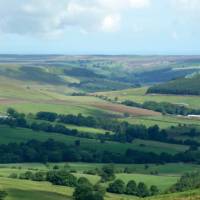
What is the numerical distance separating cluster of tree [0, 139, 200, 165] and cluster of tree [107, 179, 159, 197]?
3224 cm

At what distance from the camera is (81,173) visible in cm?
10806

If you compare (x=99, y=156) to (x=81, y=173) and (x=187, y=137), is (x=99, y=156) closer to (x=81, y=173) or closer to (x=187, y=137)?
(x=81, y=173)

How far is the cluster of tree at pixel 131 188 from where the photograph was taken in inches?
3613

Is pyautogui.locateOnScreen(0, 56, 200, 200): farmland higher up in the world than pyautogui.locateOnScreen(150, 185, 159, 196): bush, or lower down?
lower down

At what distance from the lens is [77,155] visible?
129 meters

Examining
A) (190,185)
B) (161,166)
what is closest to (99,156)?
(161,166)

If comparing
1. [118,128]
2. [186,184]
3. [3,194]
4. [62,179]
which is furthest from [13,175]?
[118,128]

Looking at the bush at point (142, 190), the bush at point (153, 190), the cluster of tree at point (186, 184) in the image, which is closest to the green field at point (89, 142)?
the bush at point (142, 190)

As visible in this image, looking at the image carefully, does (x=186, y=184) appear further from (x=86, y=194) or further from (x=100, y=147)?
(x=100, y=147)


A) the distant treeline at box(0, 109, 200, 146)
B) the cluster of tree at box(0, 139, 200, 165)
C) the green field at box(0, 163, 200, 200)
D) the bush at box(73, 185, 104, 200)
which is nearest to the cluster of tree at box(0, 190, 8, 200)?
the green field at box(0, 163, 200, 200)

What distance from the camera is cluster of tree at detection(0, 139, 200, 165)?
420 feet

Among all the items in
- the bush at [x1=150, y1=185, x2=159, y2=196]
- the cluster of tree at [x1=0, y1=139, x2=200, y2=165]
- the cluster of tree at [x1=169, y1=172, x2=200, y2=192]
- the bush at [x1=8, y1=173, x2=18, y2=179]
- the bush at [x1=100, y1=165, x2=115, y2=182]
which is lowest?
the cluster of tree at [x1=0, y1=139, x2=200, y2=165]

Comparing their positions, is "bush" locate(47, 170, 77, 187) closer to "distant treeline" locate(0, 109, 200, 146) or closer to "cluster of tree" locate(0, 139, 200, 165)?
"cluster of tree" locate(0, 139, 200, 165)

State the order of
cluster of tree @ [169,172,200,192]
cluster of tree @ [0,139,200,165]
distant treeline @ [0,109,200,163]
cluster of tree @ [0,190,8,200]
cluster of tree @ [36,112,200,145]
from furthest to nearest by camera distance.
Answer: cluster of tree @ [36,112,200,145], distant treeline @ [0,109,200,163], cluster of tree @ [0,139,200,165], cluster of tree @ [169,172,200,192], cluster of tree @ [0,190,8,200]
